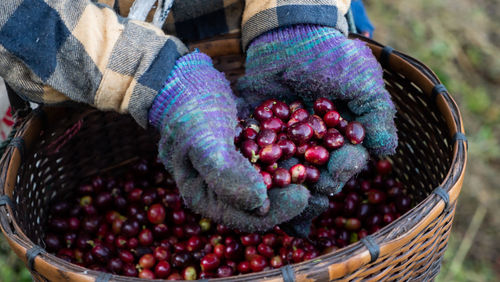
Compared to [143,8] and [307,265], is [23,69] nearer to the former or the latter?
[143,8]

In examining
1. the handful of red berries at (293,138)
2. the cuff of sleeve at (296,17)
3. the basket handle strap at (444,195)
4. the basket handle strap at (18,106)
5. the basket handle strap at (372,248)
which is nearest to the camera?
the basket handle strap at (372,248)

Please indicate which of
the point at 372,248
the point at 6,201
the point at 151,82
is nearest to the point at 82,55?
the point at 151,82

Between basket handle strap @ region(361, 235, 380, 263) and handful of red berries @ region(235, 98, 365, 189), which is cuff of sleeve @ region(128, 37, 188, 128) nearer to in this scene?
handful of red berries @ region(235, 98, 365, 189)

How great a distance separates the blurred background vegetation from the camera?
9.02 feet

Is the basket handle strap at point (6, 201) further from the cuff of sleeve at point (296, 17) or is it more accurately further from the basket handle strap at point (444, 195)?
the basket handle strap at point (444, 195)

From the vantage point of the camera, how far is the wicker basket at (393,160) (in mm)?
1360

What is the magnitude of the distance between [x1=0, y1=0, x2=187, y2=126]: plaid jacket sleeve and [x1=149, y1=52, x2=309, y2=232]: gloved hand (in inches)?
3.6

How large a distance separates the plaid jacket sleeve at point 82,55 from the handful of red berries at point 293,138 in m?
0.40

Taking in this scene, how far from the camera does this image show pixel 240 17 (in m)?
2.37

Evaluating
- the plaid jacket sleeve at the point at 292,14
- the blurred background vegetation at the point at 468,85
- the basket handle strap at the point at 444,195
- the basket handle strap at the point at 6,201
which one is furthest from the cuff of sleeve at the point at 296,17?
the blurred background vegetation at the point at 468,85

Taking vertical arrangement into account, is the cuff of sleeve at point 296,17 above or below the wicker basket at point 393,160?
above

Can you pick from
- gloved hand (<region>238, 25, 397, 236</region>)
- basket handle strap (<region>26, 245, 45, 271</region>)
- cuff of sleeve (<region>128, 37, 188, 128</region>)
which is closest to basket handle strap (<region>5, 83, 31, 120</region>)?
cuff of sleeve (<region>128, 37, 188, 128</region>)

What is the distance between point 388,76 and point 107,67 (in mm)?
1405

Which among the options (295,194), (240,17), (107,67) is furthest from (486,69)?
(107,67)
